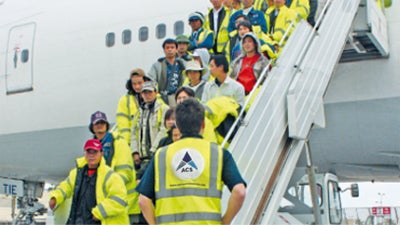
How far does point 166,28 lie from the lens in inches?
384

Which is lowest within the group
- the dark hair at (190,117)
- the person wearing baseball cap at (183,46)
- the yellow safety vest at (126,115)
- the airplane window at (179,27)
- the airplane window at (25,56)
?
the dark hair at (190,117)

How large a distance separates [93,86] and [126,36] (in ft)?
3.12

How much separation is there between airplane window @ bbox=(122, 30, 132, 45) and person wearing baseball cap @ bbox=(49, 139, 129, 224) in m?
4.85

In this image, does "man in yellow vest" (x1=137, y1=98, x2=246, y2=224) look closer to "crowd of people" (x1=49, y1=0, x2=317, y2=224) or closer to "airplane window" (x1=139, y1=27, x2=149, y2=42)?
"crowd of people" (x1=49, y1=0, x2=317, y2=224)

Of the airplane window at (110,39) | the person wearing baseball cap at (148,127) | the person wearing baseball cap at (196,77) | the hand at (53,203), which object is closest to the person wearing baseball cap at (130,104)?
the person wearing baseball cap at (148,127)

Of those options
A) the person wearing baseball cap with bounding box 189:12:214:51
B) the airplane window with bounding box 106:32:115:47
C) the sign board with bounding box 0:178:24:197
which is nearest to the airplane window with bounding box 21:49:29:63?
the airplane window with bounding box 106:32:115:47

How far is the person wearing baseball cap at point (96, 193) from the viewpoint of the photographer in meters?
5.14

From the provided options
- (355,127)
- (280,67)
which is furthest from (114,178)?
(355,127)

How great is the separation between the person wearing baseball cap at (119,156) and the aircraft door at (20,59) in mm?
5278

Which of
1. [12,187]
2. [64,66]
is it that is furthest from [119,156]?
[12,187]

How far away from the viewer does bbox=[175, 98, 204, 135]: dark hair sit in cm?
346

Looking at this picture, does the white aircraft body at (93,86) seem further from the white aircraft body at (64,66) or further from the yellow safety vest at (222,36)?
the yellow safety vest at (222,36)

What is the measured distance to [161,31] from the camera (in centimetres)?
980

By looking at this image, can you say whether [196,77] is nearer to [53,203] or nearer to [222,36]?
[222,36]
